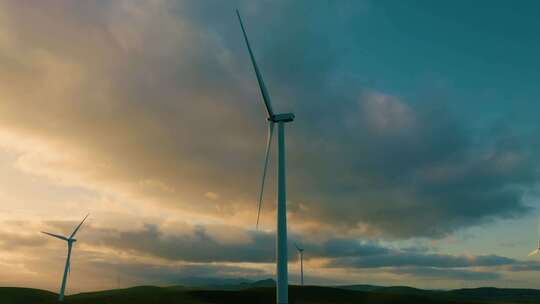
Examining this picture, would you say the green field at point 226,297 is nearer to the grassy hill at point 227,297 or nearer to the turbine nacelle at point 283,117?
the grassy hill at point 227,297

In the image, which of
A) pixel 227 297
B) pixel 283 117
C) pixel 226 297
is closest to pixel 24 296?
pixel 226 297

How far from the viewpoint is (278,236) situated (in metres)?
43.5

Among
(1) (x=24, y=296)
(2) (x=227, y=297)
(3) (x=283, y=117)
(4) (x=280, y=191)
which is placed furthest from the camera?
(1) (x=24, y=296)

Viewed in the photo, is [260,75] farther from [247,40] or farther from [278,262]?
[278,262]

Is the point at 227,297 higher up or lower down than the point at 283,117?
lower down

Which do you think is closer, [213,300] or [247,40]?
[247,40]

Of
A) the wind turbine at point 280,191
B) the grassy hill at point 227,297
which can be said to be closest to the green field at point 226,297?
the grassy hill at point 227,297

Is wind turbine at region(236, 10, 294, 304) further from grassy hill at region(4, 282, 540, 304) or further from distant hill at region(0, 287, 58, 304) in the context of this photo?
distant hill at region(0, 287, 58, 304)

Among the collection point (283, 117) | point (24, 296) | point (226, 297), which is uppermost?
point (283, 117)

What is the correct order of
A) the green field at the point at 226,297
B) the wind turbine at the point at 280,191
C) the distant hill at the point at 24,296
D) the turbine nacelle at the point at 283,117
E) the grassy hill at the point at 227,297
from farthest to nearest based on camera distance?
the distant hill at the point at 24,296
the green field at the point at 226,297
the grassy hill at the point at 227,297
the turbine nacelle at the point at 283,117
the wind turbine at the point at 280,191

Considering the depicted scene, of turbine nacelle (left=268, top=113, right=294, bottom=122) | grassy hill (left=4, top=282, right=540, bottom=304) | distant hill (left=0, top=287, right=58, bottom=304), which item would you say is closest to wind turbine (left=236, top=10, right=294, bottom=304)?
turbine nacelle (left=268, top=113, right=294, bottom=122)

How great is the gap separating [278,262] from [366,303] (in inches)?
4315

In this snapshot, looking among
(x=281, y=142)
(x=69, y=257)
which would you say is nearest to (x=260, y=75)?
(x=281, y=142)

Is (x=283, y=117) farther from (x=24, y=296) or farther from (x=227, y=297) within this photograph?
(x=24, y=296)
